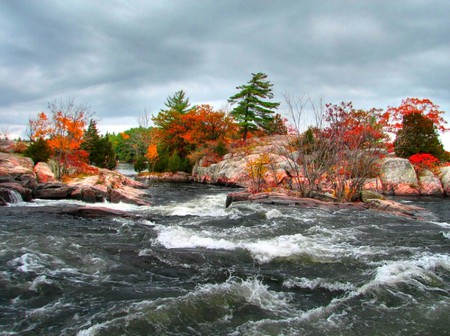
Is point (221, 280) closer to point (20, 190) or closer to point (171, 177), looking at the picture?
point (20, 190)

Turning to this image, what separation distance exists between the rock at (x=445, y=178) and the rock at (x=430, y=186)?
33 centimetres

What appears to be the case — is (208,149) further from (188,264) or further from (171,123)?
(188,264)

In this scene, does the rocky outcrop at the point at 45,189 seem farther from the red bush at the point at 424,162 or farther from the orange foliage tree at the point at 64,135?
the red bush at the point at 424,162

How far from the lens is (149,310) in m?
4.21

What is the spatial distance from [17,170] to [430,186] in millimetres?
28213

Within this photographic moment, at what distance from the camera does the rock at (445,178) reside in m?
23.9

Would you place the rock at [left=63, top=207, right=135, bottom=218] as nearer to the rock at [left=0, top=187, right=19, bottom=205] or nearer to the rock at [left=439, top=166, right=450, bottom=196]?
the rock at [left=0, top=187, right=19, bottom=205]

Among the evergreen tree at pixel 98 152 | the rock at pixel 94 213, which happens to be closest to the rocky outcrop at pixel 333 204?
the rock at pixel 94 213

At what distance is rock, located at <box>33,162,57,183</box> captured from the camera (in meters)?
19.3

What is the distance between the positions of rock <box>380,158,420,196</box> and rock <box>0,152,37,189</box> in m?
24.1

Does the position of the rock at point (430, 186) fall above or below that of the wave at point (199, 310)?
above

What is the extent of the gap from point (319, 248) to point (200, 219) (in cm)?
494

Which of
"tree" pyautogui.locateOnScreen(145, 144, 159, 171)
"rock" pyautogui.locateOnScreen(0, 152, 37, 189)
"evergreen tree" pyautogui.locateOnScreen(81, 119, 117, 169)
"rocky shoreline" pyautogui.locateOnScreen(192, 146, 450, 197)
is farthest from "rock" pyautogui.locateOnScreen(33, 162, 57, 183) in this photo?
"tree" pyautogui.locateOnScreen(145, 144, 159, 171)

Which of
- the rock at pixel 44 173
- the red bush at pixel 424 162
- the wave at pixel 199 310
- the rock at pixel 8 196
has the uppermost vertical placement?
the red bush at pixel 424 162
